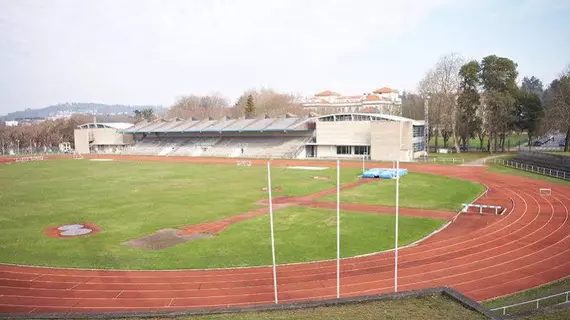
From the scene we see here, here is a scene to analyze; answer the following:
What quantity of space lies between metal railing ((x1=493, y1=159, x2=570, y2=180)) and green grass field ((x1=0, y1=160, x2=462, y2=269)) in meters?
14.2

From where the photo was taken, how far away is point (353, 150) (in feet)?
231

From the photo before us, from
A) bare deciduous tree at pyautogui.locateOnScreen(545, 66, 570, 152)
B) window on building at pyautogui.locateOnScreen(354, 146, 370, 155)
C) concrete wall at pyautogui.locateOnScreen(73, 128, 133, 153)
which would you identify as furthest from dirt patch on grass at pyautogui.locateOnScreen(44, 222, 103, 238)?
concrete wall at pyautogui.locateOnScreen(73, 128, 133, 153)

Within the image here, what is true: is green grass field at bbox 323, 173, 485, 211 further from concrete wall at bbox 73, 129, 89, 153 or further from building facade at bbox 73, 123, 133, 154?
concrete wall at bbox 73, 129, 89, 153

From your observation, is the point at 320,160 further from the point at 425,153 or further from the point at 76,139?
the point at 76,139

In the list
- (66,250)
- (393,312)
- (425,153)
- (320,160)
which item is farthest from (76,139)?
(393,312)

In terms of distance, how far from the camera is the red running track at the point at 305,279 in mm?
16312

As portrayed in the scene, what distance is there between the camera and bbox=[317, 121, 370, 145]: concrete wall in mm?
68688

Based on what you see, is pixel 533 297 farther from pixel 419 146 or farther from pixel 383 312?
pixel 419 146

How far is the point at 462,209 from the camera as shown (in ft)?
101

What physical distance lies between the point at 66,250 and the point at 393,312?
1825cm

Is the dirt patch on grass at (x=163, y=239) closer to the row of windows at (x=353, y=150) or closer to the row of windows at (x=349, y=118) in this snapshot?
the row of windows at (x=353, y=150)

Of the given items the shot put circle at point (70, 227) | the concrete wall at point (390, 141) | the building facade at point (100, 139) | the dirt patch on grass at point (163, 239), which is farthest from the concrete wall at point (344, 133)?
the building facade at point (100, 139)


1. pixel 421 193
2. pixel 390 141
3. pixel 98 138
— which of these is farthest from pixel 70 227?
pixel 98 138

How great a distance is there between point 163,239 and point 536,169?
48.2 m
